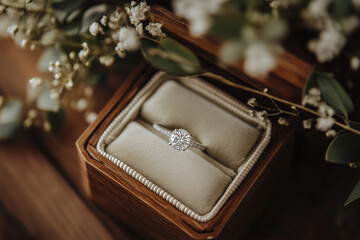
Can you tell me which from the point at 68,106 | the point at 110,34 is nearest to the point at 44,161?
the point at 68,106

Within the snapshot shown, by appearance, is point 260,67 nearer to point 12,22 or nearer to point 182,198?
point 182,198

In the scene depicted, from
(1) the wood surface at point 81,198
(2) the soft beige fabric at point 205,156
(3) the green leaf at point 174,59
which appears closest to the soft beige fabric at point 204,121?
(2) the soft beige fabric at point 205,156

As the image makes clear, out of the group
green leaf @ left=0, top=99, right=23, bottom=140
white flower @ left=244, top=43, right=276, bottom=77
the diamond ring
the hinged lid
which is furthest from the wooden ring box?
green leaf @ left=0, top=99, right=23, bottom=140

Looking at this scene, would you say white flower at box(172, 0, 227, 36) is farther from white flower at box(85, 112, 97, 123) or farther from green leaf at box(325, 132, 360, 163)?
white flower at box(85, 112, 97, 123)

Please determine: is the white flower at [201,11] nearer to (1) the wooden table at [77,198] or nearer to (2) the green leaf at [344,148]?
(2) the green leaf at [344,148]

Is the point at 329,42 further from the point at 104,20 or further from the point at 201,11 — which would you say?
the point at 104,20

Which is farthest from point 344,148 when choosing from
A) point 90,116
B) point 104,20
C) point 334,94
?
point 90,116
